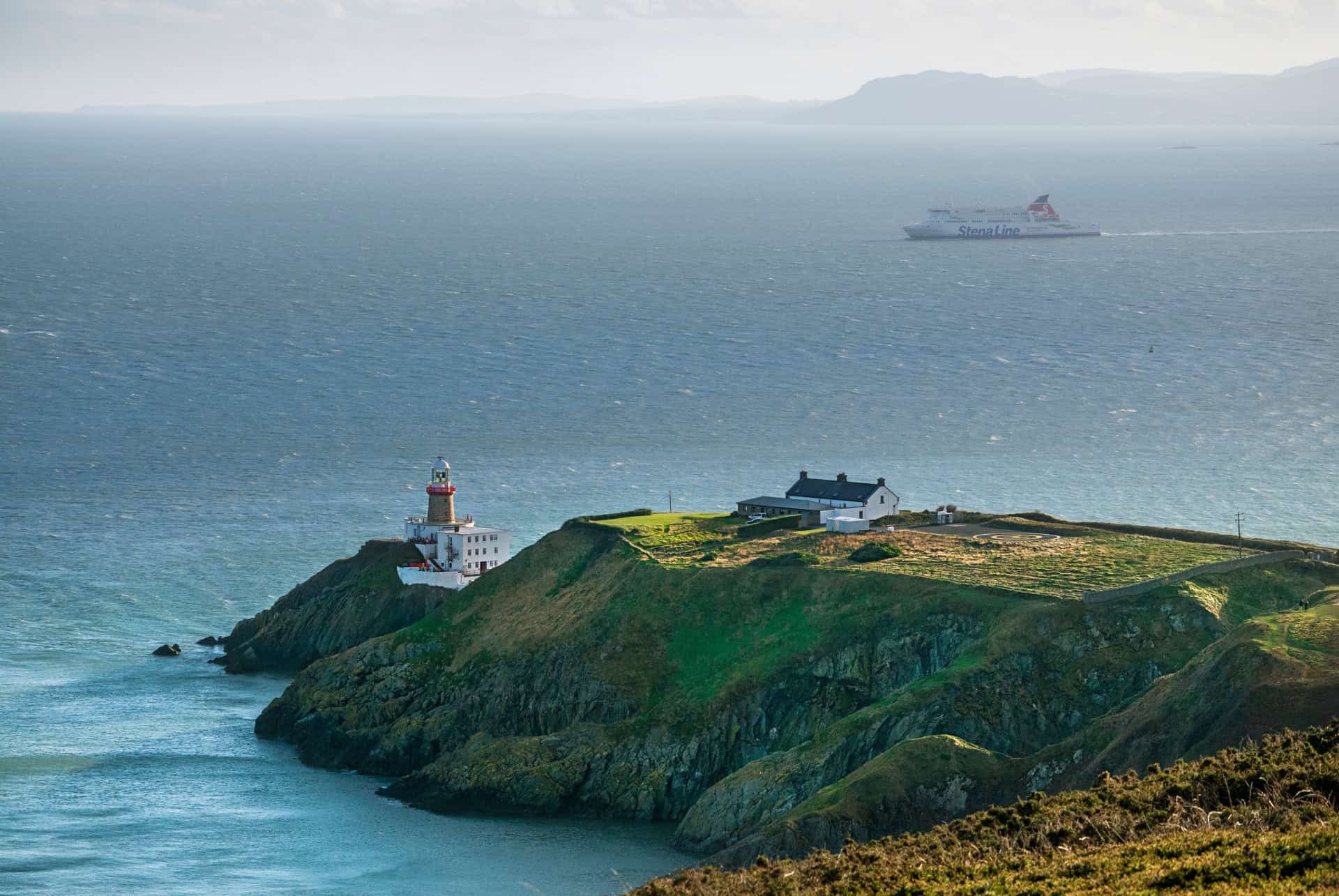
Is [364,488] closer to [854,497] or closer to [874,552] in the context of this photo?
[854,497]

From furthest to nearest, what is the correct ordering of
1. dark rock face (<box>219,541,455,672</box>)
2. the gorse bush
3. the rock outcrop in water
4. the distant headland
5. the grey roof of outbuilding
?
1. the grey roof of outbuilding
2. dark rock face (<box>219,541,455,672</box>)
3. the distant headland
4. the rock outcrop in water
5. the gorse bush

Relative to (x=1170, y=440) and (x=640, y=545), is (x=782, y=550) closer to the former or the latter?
(x=640, y=545)

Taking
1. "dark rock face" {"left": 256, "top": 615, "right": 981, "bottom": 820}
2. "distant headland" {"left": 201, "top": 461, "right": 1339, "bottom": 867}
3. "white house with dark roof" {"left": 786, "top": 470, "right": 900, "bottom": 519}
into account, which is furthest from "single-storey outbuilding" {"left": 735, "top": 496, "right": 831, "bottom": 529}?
"dark rock face" {"left": 256, "top": 615, "right": 981, "bottom": 820}

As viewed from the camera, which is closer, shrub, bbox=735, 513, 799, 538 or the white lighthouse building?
shrub, bbox=735, 513, 799, 538

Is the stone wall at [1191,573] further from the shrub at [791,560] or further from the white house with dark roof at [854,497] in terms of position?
the white house with dark roof at [854,497]

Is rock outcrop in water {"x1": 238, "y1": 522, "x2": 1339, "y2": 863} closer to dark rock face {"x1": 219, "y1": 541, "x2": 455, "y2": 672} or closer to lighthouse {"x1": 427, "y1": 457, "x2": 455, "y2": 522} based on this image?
dark rock face {"x1": 219, "y1": 541, "x2": 455, "y2": 672}

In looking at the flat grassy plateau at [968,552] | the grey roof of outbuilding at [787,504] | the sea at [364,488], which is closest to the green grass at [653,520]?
the flat grassy plateau at [968,552]

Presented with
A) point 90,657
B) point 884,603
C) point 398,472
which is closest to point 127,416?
point 398,472
